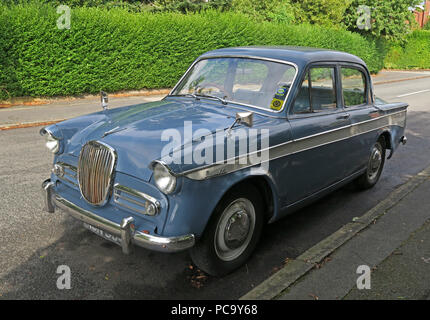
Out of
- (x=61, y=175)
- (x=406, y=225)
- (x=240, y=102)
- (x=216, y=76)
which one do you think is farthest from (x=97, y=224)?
(x=406, y=225)

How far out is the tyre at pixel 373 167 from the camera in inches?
230

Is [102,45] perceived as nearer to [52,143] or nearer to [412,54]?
[52,143]

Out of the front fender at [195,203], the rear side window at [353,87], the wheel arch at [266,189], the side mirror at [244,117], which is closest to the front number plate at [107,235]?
the front fender at [195,203]

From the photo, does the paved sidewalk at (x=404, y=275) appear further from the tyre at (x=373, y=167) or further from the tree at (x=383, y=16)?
the tree at (x=383, y=16)

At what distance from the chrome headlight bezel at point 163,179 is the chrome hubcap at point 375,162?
3693 millimetres

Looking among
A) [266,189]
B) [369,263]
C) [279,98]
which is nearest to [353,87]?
[279,98]

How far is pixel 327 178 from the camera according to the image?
15.1 feet

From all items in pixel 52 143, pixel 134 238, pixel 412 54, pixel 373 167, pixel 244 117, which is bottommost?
pixel 373 167

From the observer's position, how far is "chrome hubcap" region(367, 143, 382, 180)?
19.2 ft

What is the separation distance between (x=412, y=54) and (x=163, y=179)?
45548mm

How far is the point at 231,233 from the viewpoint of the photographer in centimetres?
359

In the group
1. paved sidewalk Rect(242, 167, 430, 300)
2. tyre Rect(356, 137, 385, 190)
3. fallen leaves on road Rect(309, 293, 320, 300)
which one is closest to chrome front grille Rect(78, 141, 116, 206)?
paved sidewalk Rect(242, 167, 430, 300)
